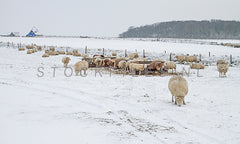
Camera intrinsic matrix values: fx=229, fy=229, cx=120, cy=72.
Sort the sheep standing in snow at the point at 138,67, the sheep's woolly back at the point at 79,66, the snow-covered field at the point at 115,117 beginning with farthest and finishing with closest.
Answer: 1. the sheep standing in snow at the point at 138,67
2. the sheep's woolly back at the point at 79,66
3. the snow-covered field at the point at 115,117

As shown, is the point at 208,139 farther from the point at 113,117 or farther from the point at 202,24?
the point at 202,24

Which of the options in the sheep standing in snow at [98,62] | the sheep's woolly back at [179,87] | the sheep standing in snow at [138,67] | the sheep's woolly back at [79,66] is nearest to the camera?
the sheep's woolly back at [179,87]

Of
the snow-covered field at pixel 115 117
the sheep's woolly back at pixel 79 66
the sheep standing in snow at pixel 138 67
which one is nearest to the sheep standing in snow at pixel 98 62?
the sheep standing in snow at pixel 138 67

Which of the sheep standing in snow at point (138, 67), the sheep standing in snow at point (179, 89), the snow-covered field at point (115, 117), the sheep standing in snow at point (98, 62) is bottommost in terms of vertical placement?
the snow-covered field at point (115, 117)

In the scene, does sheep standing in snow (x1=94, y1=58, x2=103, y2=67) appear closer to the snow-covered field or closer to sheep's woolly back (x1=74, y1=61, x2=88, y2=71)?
sheep's woolly back (x1=74, y1=61, x2=88, y2=71)

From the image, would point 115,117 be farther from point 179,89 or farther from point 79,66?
point 79,66

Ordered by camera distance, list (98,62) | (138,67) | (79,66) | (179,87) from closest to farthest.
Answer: (179,87), (79,66), (138,67), (98,62)

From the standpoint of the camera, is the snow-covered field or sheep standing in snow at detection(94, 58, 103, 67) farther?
sheep standing in snow at detection(94, 58, 103, 67)

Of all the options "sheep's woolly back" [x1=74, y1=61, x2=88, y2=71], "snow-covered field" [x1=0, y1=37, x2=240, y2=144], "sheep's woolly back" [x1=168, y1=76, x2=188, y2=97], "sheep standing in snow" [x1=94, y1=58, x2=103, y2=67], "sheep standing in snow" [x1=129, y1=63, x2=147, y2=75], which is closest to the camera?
"snow-covered field" [x1=0, y1=37, x2=240, y2=144]

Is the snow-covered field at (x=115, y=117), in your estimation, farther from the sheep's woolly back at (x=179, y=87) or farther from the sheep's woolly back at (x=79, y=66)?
the sheep's woolly back at (x=79, y=66)

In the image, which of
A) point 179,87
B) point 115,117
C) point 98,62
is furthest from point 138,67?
point 115,117

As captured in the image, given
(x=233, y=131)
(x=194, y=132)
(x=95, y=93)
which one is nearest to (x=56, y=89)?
(x=95, y=93)

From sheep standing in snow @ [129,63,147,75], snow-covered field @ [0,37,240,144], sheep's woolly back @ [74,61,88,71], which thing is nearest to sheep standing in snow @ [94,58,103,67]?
sheep standing in snow @ [129,63,147,75]

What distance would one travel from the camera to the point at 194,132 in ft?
19.4
